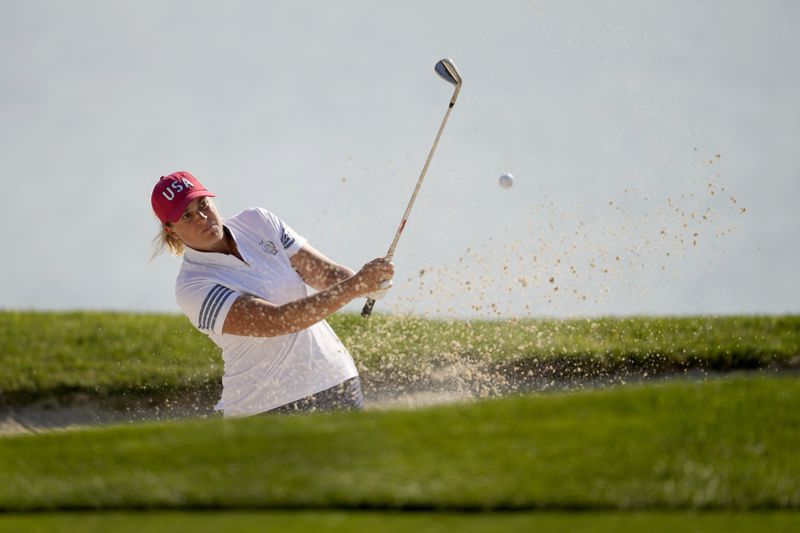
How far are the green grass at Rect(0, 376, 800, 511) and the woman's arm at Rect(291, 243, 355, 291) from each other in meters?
1.42

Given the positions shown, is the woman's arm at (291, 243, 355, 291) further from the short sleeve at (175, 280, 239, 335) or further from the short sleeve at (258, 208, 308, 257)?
the short sleeve at (175, 280, 239, 335)

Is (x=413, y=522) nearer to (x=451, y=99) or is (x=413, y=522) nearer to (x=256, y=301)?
(x=256, y=301)

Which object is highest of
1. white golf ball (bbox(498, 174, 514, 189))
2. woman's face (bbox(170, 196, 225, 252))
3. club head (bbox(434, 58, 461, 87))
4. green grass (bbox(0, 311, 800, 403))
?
A: club head (bbox(434, 58, 461, 87))

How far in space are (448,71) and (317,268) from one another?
1.01 m

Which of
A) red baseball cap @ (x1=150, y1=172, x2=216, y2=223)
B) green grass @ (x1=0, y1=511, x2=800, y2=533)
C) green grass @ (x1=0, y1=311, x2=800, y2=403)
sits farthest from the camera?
green grass @ (x1=0, y1=311, x2=800, y2=403)

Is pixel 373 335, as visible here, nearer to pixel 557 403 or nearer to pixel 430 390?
pixel 430 390

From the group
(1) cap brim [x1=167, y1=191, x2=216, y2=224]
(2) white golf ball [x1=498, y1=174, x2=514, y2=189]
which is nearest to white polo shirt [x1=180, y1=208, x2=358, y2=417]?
(1) cap brim [x1=167, y1=191, x2=216, y2=224]

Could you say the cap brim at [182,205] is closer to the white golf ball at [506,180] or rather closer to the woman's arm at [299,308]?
the woman's arm at [299,308]

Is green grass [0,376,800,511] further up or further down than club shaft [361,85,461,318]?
further down

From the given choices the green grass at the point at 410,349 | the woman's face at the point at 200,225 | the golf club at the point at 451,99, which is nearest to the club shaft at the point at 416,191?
the golf club at the point at 451,99

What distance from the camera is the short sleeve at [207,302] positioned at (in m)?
4.21

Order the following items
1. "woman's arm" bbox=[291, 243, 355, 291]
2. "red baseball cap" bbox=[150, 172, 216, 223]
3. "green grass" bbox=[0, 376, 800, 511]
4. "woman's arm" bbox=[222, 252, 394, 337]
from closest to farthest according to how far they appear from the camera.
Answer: "green grass" bbox=[0, 376, 800, 511], "woman's arm" bbox=[222, 252, 394, 337], "red baseball cap" bbox=[150, 172, 216, 223], "woman's arm" bbox=[291, 243, 355, 291]

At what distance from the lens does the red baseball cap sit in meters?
4.26

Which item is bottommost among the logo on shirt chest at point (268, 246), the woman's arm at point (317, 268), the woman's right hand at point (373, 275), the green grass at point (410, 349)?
the green grass at point (410, 349)
